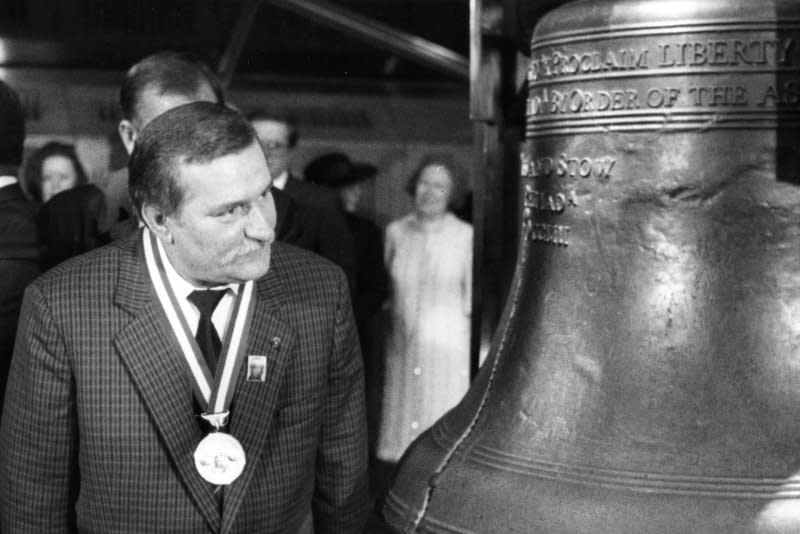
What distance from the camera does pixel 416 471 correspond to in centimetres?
354

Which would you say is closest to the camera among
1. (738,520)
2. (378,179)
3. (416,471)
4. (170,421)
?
(738,520)

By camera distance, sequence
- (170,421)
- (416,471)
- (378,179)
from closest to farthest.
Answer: (170,421) → (416,471) → (378,179)

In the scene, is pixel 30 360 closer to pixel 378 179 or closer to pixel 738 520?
pixel 738 520

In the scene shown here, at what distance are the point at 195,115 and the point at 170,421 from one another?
1.92 ft

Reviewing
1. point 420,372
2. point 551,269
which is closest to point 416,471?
point 551,269

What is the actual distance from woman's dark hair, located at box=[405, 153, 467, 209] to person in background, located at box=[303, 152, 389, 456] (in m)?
0.24

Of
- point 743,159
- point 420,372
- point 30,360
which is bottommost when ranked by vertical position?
point 420,372

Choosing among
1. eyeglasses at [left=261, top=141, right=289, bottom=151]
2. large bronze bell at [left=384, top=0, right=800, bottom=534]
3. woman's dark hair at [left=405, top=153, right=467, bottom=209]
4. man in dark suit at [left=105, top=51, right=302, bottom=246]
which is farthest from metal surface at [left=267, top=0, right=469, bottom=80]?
large bronze bell at [left=384, top=0, right=800, bottom=534]

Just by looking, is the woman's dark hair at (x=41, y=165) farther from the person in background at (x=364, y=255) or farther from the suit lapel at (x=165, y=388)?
the suit lapel at (x=165, y=388)

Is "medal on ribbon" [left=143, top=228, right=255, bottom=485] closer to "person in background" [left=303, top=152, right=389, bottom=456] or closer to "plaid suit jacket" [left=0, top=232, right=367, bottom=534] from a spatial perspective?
"plaid suit jacket" [left=0, top=232, right=367, bottom=534]

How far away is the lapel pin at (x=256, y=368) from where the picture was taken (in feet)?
11.0

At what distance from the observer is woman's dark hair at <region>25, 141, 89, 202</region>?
701 cm

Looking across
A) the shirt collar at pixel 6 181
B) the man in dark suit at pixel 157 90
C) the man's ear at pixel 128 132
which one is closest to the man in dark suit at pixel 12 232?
the shirt collar at pixel 6 181

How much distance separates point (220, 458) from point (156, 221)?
465mm
